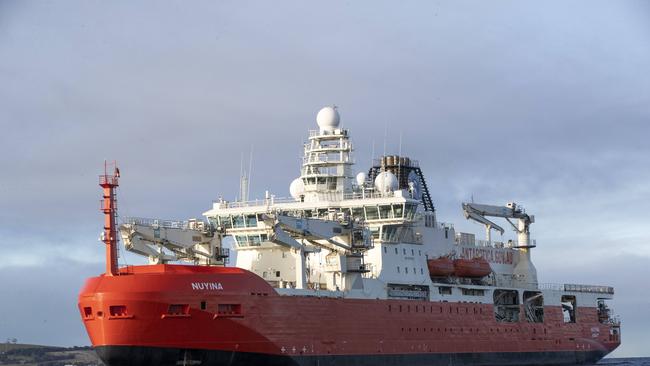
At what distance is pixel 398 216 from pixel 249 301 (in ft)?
44.6

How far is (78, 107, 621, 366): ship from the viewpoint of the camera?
5262 centimetres

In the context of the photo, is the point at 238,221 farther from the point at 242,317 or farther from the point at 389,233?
the point at 242,317

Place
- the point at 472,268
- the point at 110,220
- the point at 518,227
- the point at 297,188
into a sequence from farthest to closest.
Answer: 1. the point at 518,227
2. the point at 472,268
3. the point at 297,188
4. the point at 110,220

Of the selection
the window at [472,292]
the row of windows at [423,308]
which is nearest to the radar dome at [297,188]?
the row of windows at [423,308]

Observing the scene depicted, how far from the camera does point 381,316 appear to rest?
6203 centimetres

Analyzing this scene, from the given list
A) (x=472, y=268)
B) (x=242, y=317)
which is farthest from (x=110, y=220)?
(x=472, y=268)

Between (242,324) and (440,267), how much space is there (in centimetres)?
1765

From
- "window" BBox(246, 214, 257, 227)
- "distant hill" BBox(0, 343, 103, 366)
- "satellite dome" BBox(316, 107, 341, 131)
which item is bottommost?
"distant hill" BBox(0, 343, 103, 366)

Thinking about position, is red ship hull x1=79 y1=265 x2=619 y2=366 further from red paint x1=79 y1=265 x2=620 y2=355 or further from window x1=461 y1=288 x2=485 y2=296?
window x1=461 y1=288 x2=485 y2=296

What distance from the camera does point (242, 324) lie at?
2136 inches

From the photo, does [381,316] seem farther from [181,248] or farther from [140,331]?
[140,331]

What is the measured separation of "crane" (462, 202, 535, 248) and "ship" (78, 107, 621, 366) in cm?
12

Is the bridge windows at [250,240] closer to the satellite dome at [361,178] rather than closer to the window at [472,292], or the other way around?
the satellite dome at [361,178]

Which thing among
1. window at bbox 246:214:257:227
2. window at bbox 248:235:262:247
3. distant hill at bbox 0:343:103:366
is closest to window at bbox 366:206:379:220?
window at bbox 246:214:257:227
